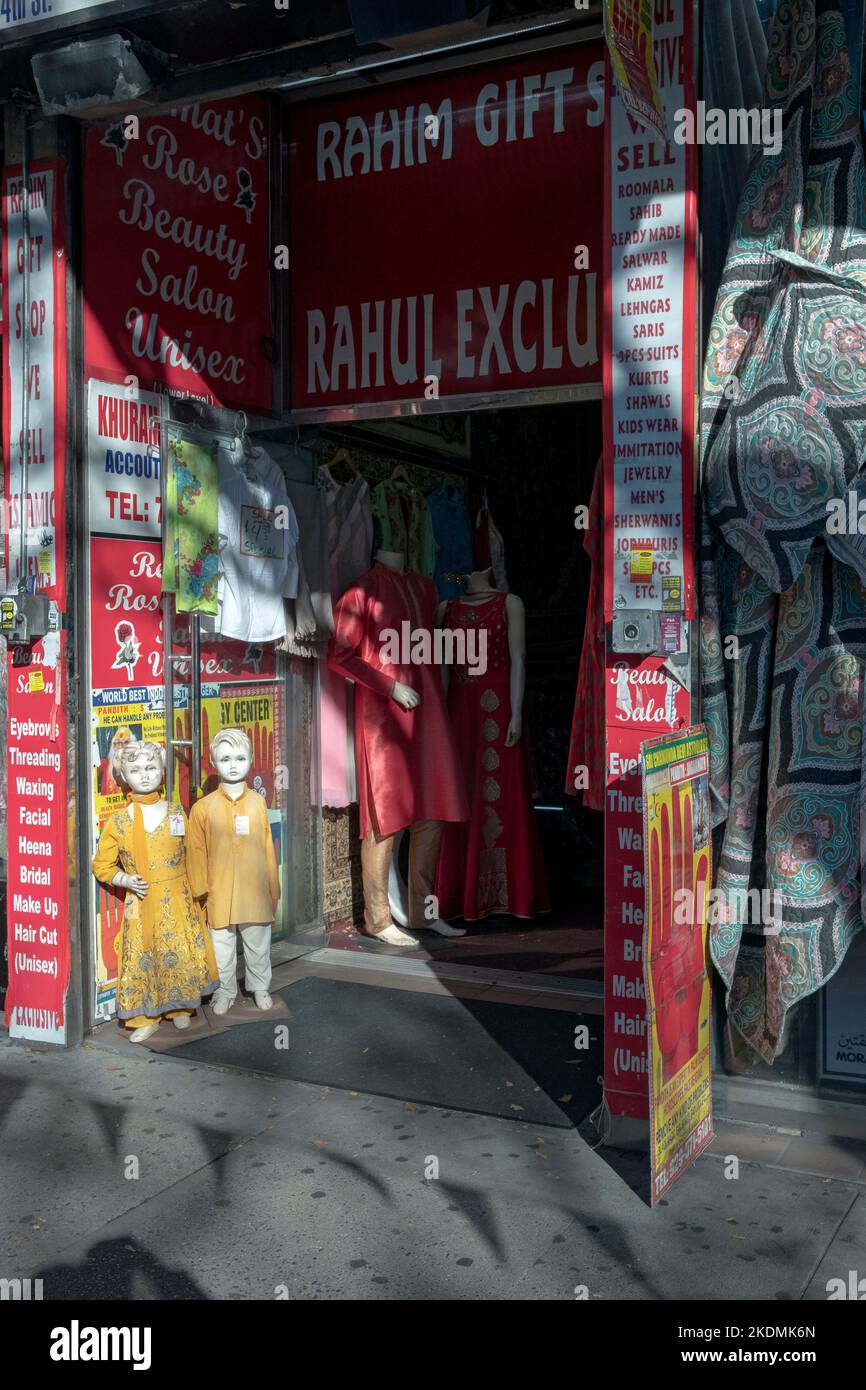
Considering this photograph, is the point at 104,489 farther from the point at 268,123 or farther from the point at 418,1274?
the point at 418,1274

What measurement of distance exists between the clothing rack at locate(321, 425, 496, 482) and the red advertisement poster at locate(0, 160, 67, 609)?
5.88 ft

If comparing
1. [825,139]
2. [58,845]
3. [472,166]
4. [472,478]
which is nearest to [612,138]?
[825,139]

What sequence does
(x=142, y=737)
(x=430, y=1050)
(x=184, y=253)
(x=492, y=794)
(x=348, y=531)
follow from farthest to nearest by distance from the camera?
1. (x=492, y=794)
2. (x=348, y=531)
3. (x=184, y=253)
4. (x=142, y=737)
5. (x=430, y=1050)

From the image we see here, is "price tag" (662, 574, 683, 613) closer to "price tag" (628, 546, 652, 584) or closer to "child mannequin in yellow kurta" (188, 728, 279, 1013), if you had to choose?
"price tag" (628, 546, 652, 584)

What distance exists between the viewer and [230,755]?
5438mm

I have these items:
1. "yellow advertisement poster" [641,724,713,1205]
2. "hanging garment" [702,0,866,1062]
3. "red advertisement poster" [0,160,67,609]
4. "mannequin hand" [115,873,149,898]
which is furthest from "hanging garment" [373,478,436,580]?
"yellow advertisement poster" [641,724,713,1205]

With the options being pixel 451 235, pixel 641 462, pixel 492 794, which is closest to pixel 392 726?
pixel 492 794

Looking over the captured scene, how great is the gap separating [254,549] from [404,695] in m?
1.09

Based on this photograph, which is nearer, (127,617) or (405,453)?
(127,617)

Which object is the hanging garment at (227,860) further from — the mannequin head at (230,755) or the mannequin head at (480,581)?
the mannequin head at (480,581)

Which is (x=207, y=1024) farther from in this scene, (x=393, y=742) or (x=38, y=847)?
(x=393, y=742)

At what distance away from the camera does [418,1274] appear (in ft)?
11.0

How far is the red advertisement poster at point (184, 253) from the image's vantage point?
537 centimetres
